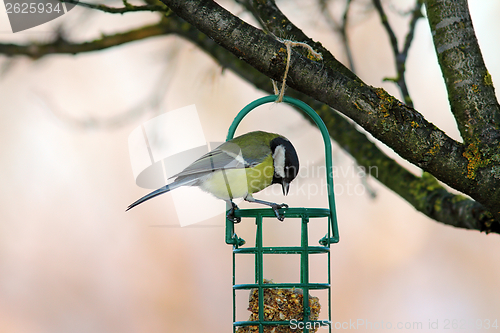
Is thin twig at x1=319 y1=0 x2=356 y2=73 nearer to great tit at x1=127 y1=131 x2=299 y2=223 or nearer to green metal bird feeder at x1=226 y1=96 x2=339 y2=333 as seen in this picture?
great tit at x1=127 y1=131 x2=299 y2=223

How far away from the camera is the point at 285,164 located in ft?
10.5

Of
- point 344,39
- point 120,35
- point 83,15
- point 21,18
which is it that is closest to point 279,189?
point 344,39

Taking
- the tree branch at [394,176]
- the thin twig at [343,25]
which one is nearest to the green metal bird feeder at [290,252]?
the tree branch at [394,176]

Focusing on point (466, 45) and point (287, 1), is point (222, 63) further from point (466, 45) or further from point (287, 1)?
point (466, 45)

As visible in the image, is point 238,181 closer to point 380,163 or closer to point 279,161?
point 279,161

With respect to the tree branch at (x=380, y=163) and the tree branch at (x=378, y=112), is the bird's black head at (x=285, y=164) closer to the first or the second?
the tree branch at (x=380, y=163)

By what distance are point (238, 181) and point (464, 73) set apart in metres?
1.44

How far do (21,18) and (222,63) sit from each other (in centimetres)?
171

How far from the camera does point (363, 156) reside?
12.3 ft

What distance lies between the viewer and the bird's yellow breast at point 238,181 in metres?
3.16

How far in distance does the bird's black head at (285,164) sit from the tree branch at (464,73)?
1.00 meters

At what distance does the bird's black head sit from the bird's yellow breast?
0.16 ft

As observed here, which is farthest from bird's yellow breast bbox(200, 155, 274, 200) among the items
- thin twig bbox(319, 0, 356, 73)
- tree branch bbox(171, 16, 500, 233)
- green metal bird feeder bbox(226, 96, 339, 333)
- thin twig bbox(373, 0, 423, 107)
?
thin twig bbox(319, 0, 356, 73)

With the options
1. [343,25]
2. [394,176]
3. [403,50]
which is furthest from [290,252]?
[343,25]
